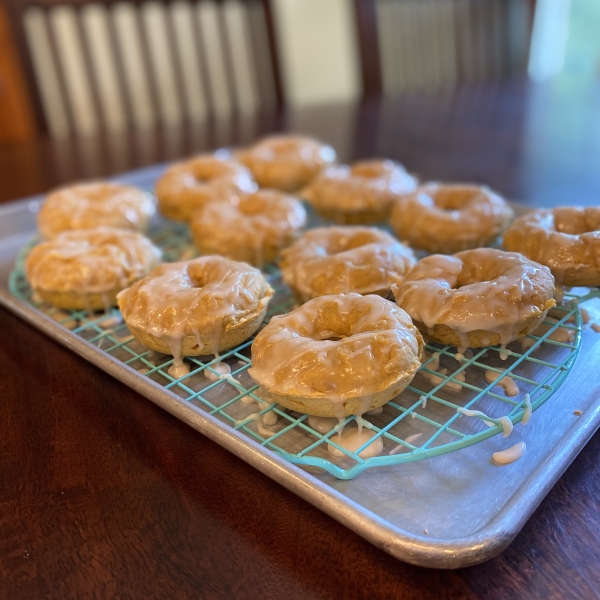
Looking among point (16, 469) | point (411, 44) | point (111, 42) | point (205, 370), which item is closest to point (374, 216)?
point (205, 370)

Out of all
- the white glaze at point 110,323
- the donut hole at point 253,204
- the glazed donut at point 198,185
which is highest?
the glazed donut at point 198,185

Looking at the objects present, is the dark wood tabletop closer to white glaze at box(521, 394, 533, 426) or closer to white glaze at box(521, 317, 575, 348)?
white glaze at box(521, 394, 533, 426)

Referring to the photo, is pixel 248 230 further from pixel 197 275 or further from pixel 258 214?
pixel 197 275

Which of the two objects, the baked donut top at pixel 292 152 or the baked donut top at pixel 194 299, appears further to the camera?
the baked donut top at pixel 292 152

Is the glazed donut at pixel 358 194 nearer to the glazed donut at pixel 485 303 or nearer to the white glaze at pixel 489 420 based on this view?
the glazed donut at pixel 485 303

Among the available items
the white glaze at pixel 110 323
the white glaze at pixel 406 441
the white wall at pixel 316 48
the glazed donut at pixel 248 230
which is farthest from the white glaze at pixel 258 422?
the white wall at pixel 316 48

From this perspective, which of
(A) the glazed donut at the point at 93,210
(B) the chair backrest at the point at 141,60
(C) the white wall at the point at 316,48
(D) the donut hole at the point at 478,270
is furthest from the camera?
(C) the white wall at the point at 316,48
